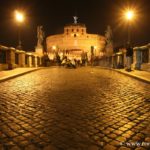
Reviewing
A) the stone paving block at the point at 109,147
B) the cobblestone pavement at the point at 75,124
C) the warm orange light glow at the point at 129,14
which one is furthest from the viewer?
the warm orange light glow at the point at 129,14

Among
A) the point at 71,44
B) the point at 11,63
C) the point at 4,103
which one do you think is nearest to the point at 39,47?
the point at 11,63

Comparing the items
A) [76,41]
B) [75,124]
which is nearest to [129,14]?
[75,124]

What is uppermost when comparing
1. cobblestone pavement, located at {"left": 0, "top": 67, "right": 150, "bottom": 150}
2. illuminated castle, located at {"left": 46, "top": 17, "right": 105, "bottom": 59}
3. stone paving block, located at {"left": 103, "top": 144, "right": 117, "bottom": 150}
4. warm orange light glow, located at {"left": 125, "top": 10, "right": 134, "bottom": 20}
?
illuminated castle, located at {"left": 46, "top": 17, "right": 105, "bottom": 59}

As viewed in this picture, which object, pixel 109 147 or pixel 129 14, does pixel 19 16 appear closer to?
pixel 129 14

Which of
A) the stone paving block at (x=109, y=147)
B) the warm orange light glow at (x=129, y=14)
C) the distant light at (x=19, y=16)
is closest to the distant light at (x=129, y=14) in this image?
the warm orange light glow at (x=129, y=14)

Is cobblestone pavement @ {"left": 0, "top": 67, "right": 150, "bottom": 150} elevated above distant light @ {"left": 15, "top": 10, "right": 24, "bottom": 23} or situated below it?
below

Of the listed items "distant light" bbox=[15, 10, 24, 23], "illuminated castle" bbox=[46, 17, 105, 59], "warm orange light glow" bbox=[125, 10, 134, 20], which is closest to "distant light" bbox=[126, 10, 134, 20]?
"warm orange light glow" bbox=[125, 10, 134, 20]

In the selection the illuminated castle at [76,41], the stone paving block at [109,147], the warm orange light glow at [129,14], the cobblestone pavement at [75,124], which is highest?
the illuminated castle at [76,41]

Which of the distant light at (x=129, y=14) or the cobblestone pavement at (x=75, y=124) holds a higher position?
the distant light at (x=129, y=14)

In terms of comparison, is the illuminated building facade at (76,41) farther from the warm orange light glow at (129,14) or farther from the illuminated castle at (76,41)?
the warm orange light glow at (129,14)

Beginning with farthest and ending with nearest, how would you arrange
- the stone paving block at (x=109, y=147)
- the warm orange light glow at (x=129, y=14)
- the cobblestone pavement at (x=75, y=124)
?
the warm orange light glow at (x=129, y=14)
the cobblestone pavement at (x=75, y=124)
the stone paving block at (x=109, y=147)

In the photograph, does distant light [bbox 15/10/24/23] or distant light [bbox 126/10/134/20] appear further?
distant light [bbox 15/10/24/23]

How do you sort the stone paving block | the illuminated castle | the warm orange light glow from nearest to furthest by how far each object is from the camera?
1. the stone paving block
2. the warm orange light glow
3. the illuminated castle

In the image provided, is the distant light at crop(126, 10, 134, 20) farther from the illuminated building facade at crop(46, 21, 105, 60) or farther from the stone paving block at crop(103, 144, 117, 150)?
the illuminated building facade at crop(46, 21, 105, 60)
